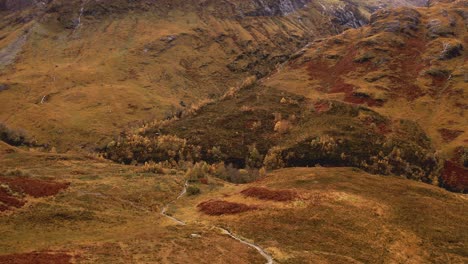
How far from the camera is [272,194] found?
8200 centimetres

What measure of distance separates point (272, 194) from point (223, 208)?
1150cm

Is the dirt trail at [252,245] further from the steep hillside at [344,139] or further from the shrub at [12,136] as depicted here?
the shrub at [12,136]

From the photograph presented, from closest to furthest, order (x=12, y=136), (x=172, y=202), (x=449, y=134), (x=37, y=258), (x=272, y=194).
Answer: (x=37, y=258), (x=272, y=194), (x=172, y=202), (x=449, y=134), (x=12, y=136)

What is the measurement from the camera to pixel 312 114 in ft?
624

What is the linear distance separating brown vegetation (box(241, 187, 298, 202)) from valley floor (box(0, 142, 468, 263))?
20 centimetres

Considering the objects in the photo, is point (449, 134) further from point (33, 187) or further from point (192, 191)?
point (33, 187)

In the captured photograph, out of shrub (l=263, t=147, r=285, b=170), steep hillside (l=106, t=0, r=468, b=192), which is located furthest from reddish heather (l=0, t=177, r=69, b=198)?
steep hillside (l=106, t=0, r=468, b=192)

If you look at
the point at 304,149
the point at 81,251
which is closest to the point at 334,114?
the point at 304,149

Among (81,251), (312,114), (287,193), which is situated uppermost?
(81,251)

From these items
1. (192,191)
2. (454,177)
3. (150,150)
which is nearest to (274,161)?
(150,150)

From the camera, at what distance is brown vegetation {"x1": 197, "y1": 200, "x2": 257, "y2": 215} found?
73.6 meters

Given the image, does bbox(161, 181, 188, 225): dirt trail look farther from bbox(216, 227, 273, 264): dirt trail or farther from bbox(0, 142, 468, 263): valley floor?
bbox(216, 227, 273, 264): dirt trail

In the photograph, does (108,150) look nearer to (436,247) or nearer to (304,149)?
(304,149)

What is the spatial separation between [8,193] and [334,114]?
143627 millimetres
